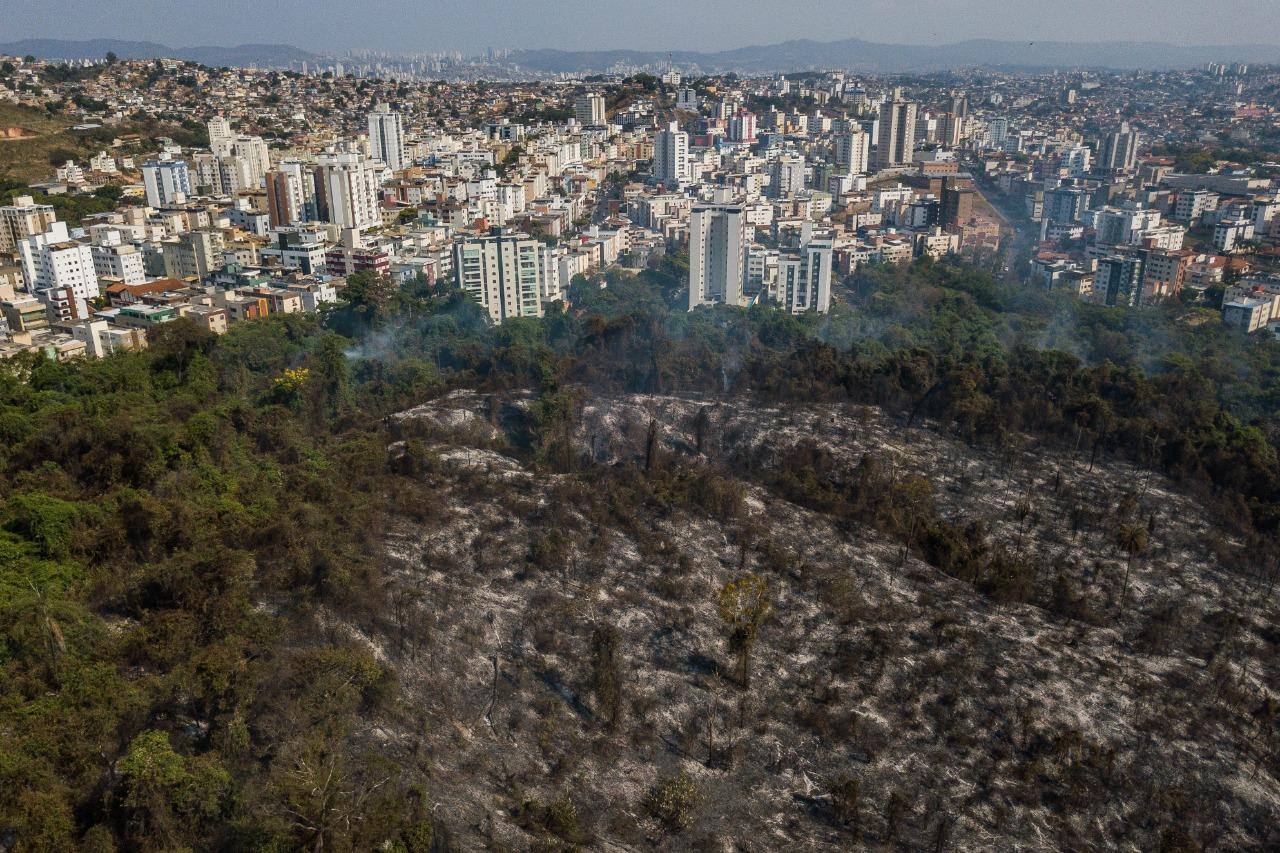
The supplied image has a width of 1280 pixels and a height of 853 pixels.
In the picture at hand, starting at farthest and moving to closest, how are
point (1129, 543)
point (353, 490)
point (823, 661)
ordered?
1. point (353, 490)
2. point (1129, 543)
3. point (823, 661)

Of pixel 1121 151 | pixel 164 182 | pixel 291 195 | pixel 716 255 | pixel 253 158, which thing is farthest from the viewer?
pixel 1121 151

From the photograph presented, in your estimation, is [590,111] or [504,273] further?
[590,111]

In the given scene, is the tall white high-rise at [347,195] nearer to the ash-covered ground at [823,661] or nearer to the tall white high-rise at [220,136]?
→ the tall white high-rise at [220,136]

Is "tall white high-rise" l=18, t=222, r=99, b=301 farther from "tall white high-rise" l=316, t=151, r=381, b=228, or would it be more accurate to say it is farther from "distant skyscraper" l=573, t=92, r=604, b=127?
"distant skyscraper" l=573, t=92, r=604, b=127

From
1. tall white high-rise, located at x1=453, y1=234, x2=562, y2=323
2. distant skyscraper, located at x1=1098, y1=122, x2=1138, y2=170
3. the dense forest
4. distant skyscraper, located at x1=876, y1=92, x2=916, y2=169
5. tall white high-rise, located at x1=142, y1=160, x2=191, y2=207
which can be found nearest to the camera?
the dense forest

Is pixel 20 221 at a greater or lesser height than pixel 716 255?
greater

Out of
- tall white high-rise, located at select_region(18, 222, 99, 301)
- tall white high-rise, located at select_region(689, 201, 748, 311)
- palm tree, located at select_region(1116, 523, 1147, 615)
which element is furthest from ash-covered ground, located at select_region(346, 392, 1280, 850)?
tall white high-rise, located at select_region(18, 222, 99, 301)

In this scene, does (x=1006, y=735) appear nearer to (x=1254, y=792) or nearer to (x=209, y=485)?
(x=1254, y=792)

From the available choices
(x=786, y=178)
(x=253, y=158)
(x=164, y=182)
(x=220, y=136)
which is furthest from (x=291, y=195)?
(x=786, y=178)

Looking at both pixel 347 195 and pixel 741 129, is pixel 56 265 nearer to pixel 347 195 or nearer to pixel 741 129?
pixel 347 195
